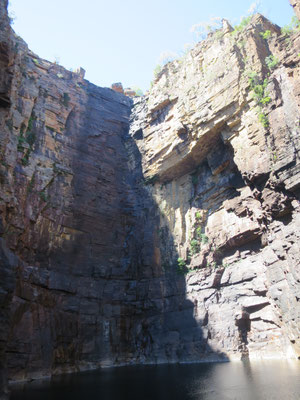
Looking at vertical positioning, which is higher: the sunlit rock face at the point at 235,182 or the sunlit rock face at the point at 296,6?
the sunlit rock face at the point at 296,6

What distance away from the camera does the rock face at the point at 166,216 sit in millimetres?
18938

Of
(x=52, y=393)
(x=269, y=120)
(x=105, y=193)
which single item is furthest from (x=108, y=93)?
(x=52, y=393)

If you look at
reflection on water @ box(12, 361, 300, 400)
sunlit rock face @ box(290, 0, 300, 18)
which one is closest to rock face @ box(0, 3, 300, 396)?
sunlit rock face @ box(290, 0, 300, 18)

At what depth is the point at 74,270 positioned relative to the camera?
23.1 meters

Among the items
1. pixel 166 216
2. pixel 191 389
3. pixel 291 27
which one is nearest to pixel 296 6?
pixel 291 27

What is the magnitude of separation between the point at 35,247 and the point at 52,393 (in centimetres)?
1106

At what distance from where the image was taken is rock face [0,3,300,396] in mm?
18938

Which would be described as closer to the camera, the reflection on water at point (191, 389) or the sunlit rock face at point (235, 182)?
the reflection on water at point (191, 389)

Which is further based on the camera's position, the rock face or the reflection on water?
the rock face

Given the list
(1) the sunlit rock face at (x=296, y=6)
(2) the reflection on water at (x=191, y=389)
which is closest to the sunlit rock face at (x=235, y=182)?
(1) the sunlit rock face at (x=296, y=6)

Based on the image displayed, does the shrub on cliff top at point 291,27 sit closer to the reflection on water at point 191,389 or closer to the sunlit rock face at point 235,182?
the sunlit rock face at point 235,182

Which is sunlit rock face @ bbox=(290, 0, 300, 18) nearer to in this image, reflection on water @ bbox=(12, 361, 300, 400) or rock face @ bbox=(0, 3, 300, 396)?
rock face @ bbox=(0, 3, 300, 396)

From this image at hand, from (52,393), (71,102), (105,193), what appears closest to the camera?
(52,393)

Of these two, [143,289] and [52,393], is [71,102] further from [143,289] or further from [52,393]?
[52,393]
